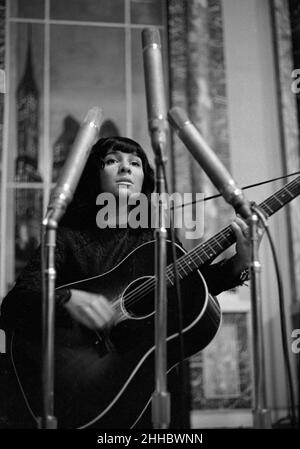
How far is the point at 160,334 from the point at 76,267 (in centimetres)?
74

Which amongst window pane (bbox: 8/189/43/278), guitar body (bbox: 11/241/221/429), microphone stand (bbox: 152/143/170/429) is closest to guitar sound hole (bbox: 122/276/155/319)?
guitar body (bbox: 11/241/221/429)

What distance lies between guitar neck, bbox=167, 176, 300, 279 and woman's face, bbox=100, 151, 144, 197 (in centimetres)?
34

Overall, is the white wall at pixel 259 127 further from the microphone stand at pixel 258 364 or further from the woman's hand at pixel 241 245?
the microphone stand at pixel 258 364

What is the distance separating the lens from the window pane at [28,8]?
130 inches

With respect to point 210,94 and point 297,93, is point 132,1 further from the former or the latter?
point 297,93

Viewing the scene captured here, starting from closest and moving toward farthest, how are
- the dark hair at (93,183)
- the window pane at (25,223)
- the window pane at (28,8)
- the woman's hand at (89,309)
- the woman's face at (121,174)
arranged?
the woman's hand at (89,309)
the woman's face at (121,174)
the dark hair at (93,183)
the window pane at (25,223)
the window pane at (28,8)

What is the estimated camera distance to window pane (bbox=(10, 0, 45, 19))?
10.8 feet

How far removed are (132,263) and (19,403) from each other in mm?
508

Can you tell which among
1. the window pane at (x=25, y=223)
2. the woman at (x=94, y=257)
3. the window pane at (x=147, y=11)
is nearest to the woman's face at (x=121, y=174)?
the woman at (x=94, y=257)

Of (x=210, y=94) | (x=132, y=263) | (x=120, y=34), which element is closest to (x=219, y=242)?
(x=132, y=263)

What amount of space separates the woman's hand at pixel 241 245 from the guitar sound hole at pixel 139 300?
0.83 ft

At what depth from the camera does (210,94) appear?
3.21 meters

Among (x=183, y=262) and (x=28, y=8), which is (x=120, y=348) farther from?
(x=28, y=8)

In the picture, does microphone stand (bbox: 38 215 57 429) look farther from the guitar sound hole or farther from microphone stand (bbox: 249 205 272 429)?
the guitar sound hole
